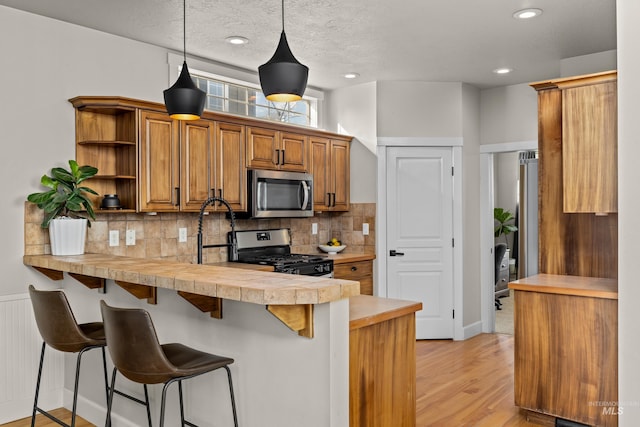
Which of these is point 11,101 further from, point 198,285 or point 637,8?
point 637,8

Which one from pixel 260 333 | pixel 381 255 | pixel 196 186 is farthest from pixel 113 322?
pixel 381 255

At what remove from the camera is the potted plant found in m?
3.24

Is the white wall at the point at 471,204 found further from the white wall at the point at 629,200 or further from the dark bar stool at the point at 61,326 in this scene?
the dark bar stool at the point at 61,326

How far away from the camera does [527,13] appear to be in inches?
133

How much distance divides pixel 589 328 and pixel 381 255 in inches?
98.4

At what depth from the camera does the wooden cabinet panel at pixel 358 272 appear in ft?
15.8

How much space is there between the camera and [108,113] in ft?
12.2

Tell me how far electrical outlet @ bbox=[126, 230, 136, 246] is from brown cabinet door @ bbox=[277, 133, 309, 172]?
1.43 metres

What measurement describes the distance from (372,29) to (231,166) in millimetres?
1557

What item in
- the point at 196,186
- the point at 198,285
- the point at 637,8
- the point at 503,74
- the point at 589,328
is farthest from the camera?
the point at 503,74

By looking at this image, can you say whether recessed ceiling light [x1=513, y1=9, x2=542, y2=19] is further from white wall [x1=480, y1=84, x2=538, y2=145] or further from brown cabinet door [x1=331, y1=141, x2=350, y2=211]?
brown cabinet door [x1=331, y1=141, x2=350, y2=211]

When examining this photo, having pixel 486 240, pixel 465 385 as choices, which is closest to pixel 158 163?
pixel 465 385

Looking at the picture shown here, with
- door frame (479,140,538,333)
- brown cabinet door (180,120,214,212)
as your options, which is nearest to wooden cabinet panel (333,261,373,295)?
door frame (479,140,538,333)

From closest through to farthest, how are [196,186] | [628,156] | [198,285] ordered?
1. [628,156]
2. [198,285]
3. [196,186]
